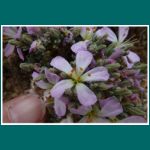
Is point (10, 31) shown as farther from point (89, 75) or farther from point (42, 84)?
point (89, 75)

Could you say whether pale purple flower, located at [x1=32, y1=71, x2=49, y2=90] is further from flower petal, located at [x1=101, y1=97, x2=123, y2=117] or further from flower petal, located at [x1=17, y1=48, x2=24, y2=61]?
flower petal, located at [x1=101, y1=97, x2=123, y2=117]

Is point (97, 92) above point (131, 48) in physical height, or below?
below

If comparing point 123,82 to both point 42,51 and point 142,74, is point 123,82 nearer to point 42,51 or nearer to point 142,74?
point 142,74

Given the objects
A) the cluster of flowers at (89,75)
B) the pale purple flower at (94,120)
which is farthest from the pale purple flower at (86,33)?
the pale purple flower at (94,120)

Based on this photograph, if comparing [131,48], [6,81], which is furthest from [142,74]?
[6,81]

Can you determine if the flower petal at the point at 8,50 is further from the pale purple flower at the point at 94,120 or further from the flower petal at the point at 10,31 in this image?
the pale purple flower at the point at 94,120

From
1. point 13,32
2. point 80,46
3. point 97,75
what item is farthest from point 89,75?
point 13,32
